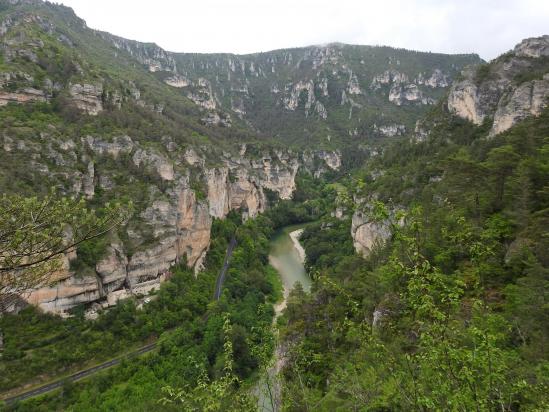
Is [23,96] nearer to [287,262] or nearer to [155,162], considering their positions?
[155,162]

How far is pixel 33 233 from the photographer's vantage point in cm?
589

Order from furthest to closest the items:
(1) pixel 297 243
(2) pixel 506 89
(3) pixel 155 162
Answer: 1. (1) pixel 297 243
2. (3) pixel 155 162
3. (2) pixel 506 89

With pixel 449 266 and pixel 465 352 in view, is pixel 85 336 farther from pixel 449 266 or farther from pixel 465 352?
pixel 465 352

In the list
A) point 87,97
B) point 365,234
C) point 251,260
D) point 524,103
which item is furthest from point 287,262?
point 87,97

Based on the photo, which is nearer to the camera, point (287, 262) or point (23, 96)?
point (23, 96)

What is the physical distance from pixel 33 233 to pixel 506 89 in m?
45.1

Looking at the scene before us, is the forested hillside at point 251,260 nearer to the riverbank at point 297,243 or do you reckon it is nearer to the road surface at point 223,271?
the road surface at point 223,271

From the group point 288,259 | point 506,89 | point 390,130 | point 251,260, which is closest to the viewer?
point 506,89

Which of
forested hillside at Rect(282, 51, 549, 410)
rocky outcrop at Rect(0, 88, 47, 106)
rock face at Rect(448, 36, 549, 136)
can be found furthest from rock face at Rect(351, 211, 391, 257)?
rocky outcrop at Rect(0, 88, 47, 106)

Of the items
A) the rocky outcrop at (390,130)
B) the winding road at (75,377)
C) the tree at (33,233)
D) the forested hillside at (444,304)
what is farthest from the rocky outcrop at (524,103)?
the rocky outcrop at (390,130)

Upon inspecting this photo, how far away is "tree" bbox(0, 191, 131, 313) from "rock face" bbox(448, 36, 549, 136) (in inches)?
1418

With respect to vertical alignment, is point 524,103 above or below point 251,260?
above

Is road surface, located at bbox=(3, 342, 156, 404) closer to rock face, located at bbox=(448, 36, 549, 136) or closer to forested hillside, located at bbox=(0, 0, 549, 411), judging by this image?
forested hillside, located at bbox=(0, 0, 549, 411)

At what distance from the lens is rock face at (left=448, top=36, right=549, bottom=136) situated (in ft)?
98.5
